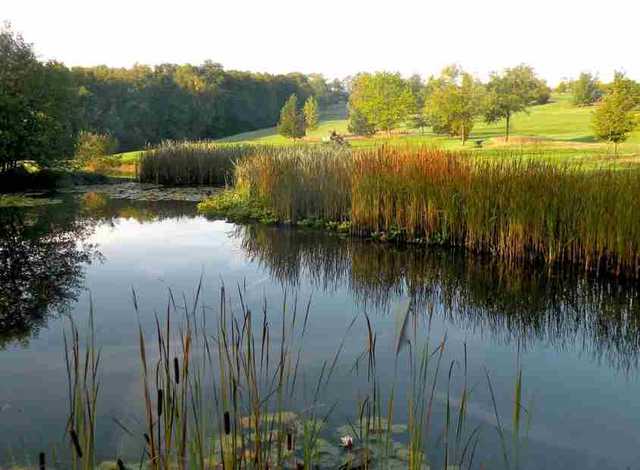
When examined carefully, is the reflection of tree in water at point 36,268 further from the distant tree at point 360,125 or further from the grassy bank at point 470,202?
the distant tree at point 360,125

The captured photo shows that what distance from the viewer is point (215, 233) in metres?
11.4

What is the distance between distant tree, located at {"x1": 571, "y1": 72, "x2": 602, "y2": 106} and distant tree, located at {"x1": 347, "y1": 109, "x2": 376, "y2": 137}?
2055 centimetres

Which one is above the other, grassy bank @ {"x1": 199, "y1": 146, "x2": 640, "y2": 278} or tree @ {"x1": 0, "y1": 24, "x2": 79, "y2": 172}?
tree @ {"x1": 0, "y1": 24, "x2": 79, "y2": 172}

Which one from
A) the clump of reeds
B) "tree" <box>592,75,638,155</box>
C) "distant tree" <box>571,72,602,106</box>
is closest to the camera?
the clump of reeds

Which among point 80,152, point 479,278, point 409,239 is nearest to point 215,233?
point 409,239

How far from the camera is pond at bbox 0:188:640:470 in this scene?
384 centimetres

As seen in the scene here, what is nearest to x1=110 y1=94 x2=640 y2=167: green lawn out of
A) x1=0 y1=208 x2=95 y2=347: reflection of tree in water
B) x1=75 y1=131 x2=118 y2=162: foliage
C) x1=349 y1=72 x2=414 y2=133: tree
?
x1=349 y1=72 x2=414 y2=133: tree

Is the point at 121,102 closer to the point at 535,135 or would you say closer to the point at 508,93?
the point at 508,93

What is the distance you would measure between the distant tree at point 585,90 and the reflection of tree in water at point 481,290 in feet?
184

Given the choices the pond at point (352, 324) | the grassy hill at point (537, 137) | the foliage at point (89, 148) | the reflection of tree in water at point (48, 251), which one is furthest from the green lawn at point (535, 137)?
the pond at point (352, 324)

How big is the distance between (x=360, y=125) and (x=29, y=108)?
39.5 metres

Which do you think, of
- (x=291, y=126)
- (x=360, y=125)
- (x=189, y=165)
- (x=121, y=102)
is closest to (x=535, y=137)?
(x=360, y=125)

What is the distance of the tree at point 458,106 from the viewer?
1639 inches

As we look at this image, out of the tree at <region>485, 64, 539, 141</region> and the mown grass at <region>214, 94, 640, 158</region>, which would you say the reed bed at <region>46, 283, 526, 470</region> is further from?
the tree at <region>485, 64, 539, 141</region>
